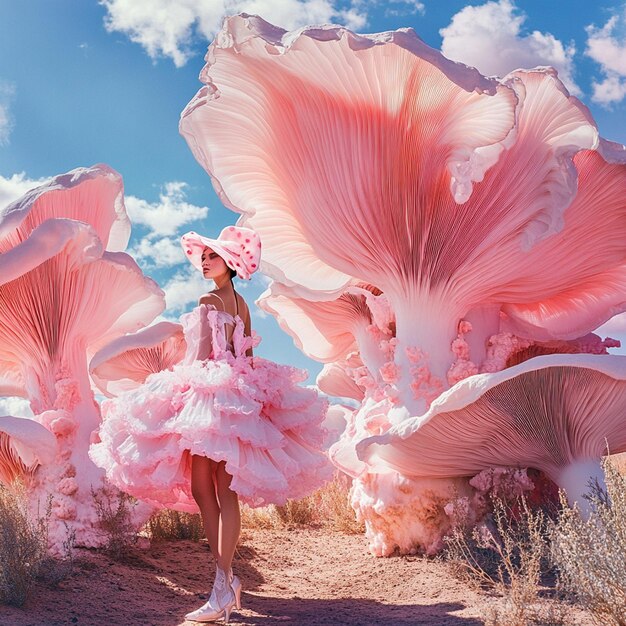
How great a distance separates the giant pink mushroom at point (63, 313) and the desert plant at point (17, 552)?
673 mm

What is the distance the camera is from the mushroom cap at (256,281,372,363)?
7.20 m

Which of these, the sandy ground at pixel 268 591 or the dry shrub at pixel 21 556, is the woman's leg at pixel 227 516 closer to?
the sandy ground at pixel 268 591

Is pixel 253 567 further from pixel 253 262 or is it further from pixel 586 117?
pixel 586 117

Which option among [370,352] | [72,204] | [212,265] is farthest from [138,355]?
[212,265]

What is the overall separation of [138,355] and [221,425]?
11.7ft

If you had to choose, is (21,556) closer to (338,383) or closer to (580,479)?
(580,479)

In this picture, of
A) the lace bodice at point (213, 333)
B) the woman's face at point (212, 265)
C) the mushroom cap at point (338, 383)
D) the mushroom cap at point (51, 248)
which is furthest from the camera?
the mushroom cap at point (338, 383)

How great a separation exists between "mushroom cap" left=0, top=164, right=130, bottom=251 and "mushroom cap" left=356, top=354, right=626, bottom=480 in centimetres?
378

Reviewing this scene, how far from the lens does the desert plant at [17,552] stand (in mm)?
4742

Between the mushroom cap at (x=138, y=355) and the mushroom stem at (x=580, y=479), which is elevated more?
the mushroom cap at (x=138, y=355)

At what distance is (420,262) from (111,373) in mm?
3634

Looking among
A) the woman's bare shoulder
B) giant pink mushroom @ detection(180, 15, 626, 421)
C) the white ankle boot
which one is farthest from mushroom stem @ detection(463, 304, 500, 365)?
the white ankle boot

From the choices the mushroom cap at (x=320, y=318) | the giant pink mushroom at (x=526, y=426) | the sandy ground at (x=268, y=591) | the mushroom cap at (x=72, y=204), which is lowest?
the sandy ground at (x=268, y=591)

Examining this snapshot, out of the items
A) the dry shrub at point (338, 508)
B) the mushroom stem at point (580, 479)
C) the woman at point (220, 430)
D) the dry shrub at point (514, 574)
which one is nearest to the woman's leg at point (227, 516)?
the woman at point (220, 430)
